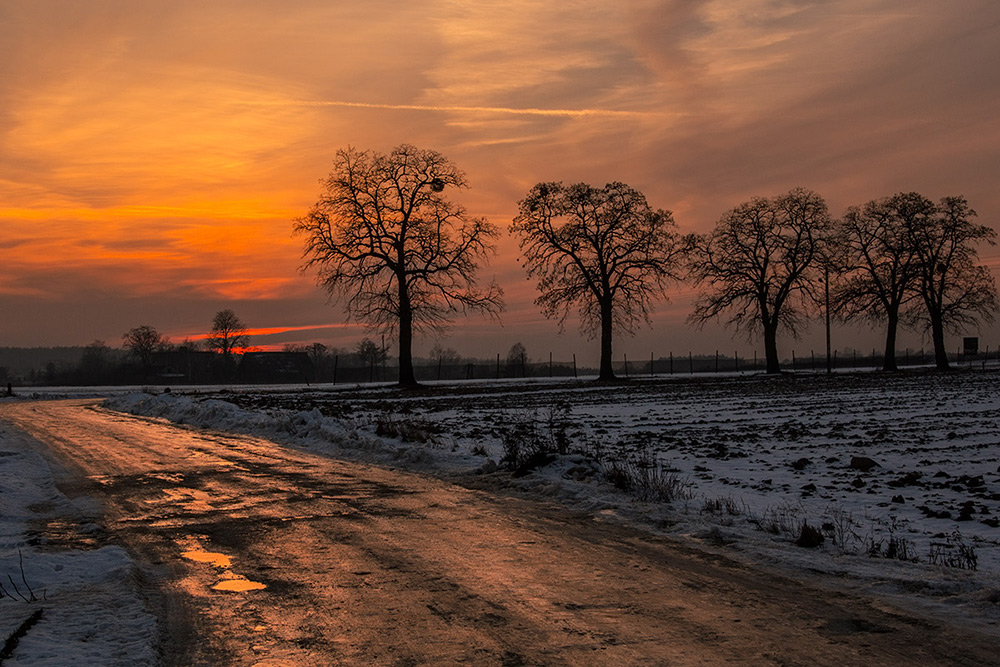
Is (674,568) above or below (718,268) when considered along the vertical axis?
below

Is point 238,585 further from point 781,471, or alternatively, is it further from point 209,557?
point 781,471

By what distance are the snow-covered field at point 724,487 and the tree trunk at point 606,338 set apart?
30.7 meters

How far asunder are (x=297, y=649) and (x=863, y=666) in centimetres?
310

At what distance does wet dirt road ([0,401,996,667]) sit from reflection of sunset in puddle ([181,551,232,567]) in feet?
0.05

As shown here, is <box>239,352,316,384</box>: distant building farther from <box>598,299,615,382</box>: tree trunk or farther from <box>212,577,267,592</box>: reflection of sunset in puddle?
<box>212,577,267,592</box>: reflection of sunset in puddle

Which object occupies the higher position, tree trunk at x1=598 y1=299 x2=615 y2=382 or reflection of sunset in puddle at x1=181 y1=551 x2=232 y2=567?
tree trunk at x1=598 y1=299 x2=615 y2=382

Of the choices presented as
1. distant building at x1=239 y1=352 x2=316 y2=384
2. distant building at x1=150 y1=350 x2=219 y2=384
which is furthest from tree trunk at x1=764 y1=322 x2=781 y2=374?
distant building at x1=150 y1=350 x2=219 y2=384

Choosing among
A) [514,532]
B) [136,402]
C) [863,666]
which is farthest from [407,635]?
[136,402]

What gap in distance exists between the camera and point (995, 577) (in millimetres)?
6066

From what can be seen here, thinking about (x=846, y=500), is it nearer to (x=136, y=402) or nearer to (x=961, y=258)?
(x=136, y=402)

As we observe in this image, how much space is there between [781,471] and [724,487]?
1844 mm

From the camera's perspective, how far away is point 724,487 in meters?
10.9

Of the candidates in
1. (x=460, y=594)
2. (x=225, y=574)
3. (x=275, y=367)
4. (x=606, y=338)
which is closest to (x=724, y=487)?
(x=460, y=594)

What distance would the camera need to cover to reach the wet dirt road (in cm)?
453
